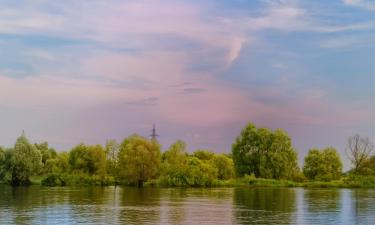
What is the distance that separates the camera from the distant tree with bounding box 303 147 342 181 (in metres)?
116

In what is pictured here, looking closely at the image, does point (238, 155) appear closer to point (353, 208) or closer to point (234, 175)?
point (234, 175)

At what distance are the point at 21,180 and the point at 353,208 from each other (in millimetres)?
77299

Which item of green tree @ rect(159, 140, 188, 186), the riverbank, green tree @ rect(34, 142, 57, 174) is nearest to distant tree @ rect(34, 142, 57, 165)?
green tree @ rect(34, 142, 57, 174)

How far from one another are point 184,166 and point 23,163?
3264cm

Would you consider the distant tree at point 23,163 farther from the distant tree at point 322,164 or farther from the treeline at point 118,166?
the distant tree at point 322,164

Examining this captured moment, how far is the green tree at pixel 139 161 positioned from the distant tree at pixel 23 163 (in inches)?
704

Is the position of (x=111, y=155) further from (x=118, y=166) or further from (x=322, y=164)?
(x=322, y=164)

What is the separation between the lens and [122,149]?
113 m

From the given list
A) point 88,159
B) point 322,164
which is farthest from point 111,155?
point 322,164

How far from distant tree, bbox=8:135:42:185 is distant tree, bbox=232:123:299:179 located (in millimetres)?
42073

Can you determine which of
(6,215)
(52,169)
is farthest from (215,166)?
(6,215)

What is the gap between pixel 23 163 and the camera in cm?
10838

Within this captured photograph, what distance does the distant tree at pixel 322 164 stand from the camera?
380ft

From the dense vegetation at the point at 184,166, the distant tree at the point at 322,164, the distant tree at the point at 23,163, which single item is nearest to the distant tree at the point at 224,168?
the dense vegetation at the point at 184,166
